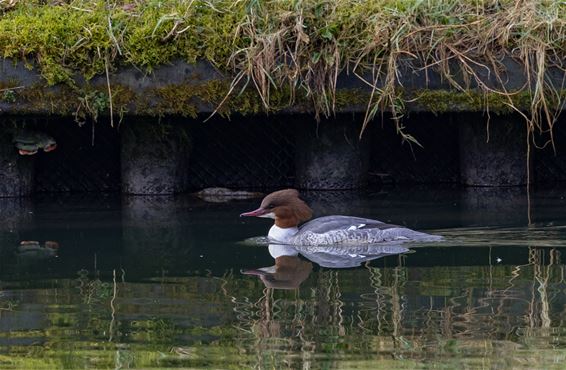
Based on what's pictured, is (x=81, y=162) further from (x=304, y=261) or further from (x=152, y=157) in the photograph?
(x=304, y=261)

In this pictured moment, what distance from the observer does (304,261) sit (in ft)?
25.6

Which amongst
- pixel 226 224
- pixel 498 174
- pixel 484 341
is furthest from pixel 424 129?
pixel 484 341

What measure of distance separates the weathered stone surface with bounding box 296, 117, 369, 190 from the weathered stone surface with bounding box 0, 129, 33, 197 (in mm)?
2089

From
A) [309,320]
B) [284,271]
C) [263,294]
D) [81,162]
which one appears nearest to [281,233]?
[284,271]

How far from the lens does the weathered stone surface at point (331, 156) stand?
33.4 ft

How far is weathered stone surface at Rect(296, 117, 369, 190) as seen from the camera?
10.2 m

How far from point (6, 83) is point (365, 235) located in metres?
2.80

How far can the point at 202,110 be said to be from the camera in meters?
9.34

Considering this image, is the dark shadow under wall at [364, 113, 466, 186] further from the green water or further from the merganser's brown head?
the merganser's brown head

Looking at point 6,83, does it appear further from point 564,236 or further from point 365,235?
point 564,236

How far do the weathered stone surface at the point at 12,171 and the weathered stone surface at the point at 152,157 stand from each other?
0.73 metres

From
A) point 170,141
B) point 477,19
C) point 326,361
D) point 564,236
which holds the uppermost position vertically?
point 477,19

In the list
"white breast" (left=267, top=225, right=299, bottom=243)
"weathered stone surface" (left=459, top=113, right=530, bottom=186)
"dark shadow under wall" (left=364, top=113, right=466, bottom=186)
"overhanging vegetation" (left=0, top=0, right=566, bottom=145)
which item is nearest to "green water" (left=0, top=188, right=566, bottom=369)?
"white breast" (left=267, top=225, right=299, bottom=243)

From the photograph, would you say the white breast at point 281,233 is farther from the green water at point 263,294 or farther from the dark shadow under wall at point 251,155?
the dark shadow under wall at point 251,155
